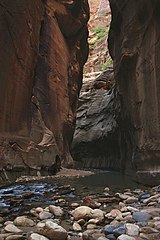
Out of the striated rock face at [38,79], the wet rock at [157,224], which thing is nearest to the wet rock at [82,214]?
the wet rock at [157,224]

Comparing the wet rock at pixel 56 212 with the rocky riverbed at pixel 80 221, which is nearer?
the rocky riverbed at pixel 80 221

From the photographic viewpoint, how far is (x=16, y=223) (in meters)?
2.86

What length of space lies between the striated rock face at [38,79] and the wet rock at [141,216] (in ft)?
16.7

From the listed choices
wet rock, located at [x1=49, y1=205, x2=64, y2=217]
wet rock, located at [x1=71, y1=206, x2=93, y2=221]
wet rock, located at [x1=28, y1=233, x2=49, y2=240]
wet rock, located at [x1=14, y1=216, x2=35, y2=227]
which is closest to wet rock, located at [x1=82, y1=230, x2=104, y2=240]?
wet rock, located at [x1=28, y1=233, x2=49, y2=240]

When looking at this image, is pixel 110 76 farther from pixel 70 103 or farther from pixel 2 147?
pixel 2 147

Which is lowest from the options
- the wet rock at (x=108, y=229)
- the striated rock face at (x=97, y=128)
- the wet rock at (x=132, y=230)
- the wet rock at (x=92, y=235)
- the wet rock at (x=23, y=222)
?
the wet rock at (x=23, y=222)

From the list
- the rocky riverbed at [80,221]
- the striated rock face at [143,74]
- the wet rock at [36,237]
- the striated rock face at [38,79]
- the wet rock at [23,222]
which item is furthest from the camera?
the striated rock face at [38,79]

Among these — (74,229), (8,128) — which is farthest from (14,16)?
(74,229)

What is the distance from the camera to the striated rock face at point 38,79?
8.25 meters

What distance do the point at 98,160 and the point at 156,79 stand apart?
44.8 ft

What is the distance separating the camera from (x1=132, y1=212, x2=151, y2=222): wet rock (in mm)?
2936

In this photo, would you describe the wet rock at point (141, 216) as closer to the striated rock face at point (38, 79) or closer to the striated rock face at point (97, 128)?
the striated rock face at point (38, 79)

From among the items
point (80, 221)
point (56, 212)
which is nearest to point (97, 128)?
point (56, 212)

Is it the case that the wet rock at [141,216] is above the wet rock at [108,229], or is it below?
above
